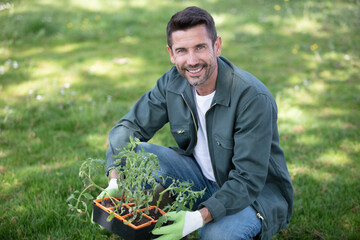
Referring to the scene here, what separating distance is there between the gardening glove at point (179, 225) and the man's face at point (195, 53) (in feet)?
2.94

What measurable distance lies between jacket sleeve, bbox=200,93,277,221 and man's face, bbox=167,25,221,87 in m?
0.36

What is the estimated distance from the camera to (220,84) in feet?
8.49

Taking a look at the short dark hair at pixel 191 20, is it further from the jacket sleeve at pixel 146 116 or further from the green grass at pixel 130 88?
the green grass at pixel 130 88

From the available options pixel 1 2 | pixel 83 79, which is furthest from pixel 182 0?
pixel 83 79

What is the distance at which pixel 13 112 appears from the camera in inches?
186

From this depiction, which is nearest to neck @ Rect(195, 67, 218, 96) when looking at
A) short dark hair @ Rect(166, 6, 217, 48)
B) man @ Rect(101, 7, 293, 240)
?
man @ Rect(101, 7, 293, 240)

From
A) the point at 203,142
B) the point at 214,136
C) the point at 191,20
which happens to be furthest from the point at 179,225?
the point at 191,20

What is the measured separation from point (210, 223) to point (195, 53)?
3.64ft

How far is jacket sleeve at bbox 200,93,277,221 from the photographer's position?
2.25 metres

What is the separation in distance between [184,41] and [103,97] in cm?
310

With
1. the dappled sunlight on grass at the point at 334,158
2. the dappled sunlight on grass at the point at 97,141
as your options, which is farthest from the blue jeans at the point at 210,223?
the dappled sunlight on grass at the point at 334,158

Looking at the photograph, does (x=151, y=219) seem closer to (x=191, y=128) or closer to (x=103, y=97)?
(x=191, y=128)

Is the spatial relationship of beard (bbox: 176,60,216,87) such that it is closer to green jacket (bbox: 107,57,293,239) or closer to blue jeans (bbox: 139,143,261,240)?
green jacket (bbox: 107,57,293,239)

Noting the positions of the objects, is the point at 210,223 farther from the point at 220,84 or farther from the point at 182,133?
the point at 220,84
